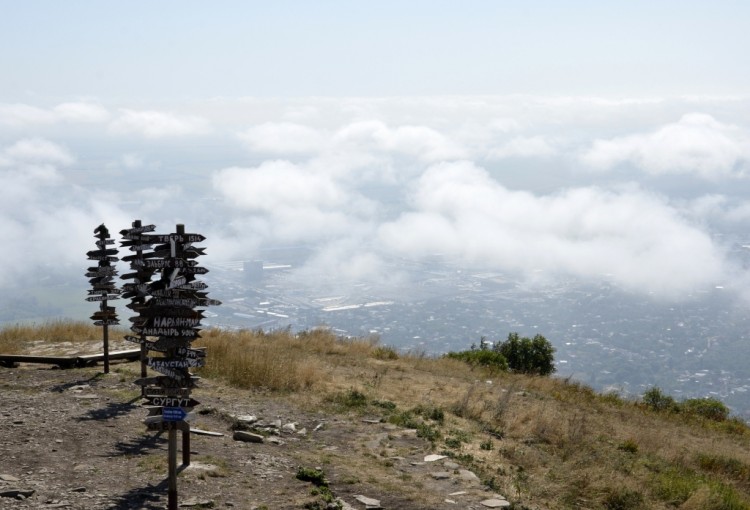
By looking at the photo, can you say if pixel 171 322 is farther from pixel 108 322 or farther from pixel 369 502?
pixel 108 322

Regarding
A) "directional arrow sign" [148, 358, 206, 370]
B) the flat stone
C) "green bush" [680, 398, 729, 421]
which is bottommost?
"green bush" [680, 398, 729, 421]

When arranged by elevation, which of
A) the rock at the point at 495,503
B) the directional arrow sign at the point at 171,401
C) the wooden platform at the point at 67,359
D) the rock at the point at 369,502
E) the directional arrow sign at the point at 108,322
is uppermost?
the directional arrow sign at the point at 108,322

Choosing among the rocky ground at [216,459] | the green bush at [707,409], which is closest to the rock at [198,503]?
the rocky ground at [216,459]

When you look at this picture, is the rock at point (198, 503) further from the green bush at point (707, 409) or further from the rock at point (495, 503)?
the green bush at point (707, 409)

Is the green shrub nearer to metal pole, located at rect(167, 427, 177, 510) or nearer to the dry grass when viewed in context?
metal pole, located at rect(167, 427, 177, 510)

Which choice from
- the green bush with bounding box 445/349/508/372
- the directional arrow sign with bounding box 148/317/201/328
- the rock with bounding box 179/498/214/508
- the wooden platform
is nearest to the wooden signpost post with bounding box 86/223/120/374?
the wooden platform

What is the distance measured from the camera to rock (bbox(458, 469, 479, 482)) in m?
11.4

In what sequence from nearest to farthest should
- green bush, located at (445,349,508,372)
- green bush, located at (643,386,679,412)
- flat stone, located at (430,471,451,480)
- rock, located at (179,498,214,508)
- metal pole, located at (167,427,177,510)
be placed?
metal pole, located at (167,427,177,510), rock, located at (179,498,214,508), flat stone, located at (430,471,451,480), green bush, located at (643,386,679,412), green bush, located at (445,349,508,372)

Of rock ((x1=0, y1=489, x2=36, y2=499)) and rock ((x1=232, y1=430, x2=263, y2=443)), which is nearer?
rock ((x1=0, y1=489, x2=36, y2=499))

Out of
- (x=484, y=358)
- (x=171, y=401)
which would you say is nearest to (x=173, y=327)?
(x=171, y=401)

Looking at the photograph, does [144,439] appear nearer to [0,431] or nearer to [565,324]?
[0,431]

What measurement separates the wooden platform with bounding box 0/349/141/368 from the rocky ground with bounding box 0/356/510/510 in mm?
2066

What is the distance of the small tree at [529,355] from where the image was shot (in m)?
29.8

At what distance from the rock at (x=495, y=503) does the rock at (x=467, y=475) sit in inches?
34.1
